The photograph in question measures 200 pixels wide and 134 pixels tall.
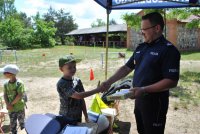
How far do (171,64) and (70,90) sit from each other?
1162 millimetres

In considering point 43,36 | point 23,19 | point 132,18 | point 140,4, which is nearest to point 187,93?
point 140,4

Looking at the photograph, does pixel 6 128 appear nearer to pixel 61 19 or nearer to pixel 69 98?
pixel 69 98

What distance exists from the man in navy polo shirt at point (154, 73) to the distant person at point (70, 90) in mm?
636

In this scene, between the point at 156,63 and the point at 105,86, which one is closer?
the point at 156,63

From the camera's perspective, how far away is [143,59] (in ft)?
10.5

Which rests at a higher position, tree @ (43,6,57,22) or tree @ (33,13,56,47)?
tree @ (43,6,57,22)

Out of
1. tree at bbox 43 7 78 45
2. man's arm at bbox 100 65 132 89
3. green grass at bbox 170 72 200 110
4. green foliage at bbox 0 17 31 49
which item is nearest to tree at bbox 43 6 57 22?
tree at bbox 43 7 78 45

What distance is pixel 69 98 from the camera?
3537 millimetres

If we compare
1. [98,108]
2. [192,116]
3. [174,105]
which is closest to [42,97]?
[174,105]

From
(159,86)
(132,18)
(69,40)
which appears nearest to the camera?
(159,86)

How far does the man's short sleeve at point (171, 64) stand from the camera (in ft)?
9.53

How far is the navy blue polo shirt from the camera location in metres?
2.93

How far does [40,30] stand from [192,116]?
1869 inches

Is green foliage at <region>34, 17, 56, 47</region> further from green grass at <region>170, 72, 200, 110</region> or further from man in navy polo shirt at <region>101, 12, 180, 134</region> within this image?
man in navy polo shirt at <region>101, 12, 180, 134</region>
